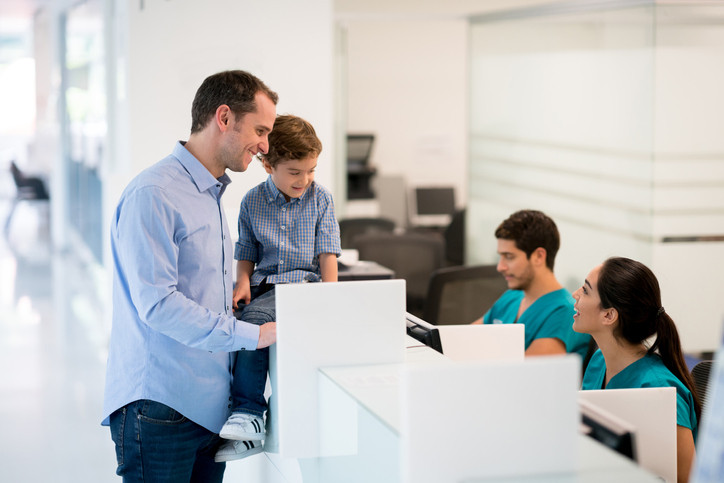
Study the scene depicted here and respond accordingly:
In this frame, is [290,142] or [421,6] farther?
[421,6]

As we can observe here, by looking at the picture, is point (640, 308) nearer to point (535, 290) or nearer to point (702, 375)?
point (702, 375)

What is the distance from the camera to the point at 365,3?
6.62m

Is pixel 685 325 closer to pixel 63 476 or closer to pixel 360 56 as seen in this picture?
pixel 63 476

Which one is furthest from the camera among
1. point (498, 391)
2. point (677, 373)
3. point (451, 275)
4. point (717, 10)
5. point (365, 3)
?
point (365, 3)

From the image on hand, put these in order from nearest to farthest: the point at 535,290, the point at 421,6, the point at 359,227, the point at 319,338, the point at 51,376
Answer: the point at 319,338
the point at 535,290
the point at 51,376
the point at 359,227
the point at 421,6

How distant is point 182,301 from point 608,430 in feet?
3.32

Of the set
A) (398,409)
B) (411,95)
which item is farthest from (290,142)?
(411,95)

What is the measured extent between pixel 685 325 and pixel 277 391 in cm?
345

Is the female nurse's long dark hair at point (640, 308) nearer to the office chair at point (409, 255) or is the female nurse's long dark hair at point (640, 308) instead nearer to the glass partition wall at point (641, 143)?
the glass partition wall at point (641, 143)

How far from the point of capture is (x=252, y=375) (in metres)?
2.30

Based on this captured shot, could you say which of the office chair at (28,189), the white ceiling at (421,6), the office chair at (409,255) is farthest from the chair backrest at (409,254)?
the office chair at (28,189)

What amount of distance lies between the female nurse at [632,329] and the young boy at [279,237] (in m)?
0.79

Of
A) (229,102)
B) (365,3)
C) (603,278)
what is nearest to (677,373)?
(603,278)

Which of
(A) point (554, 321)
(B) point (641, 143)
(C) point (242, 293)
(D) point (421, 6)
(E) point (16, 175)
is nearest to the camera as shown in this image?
(C) point (242, 293)
